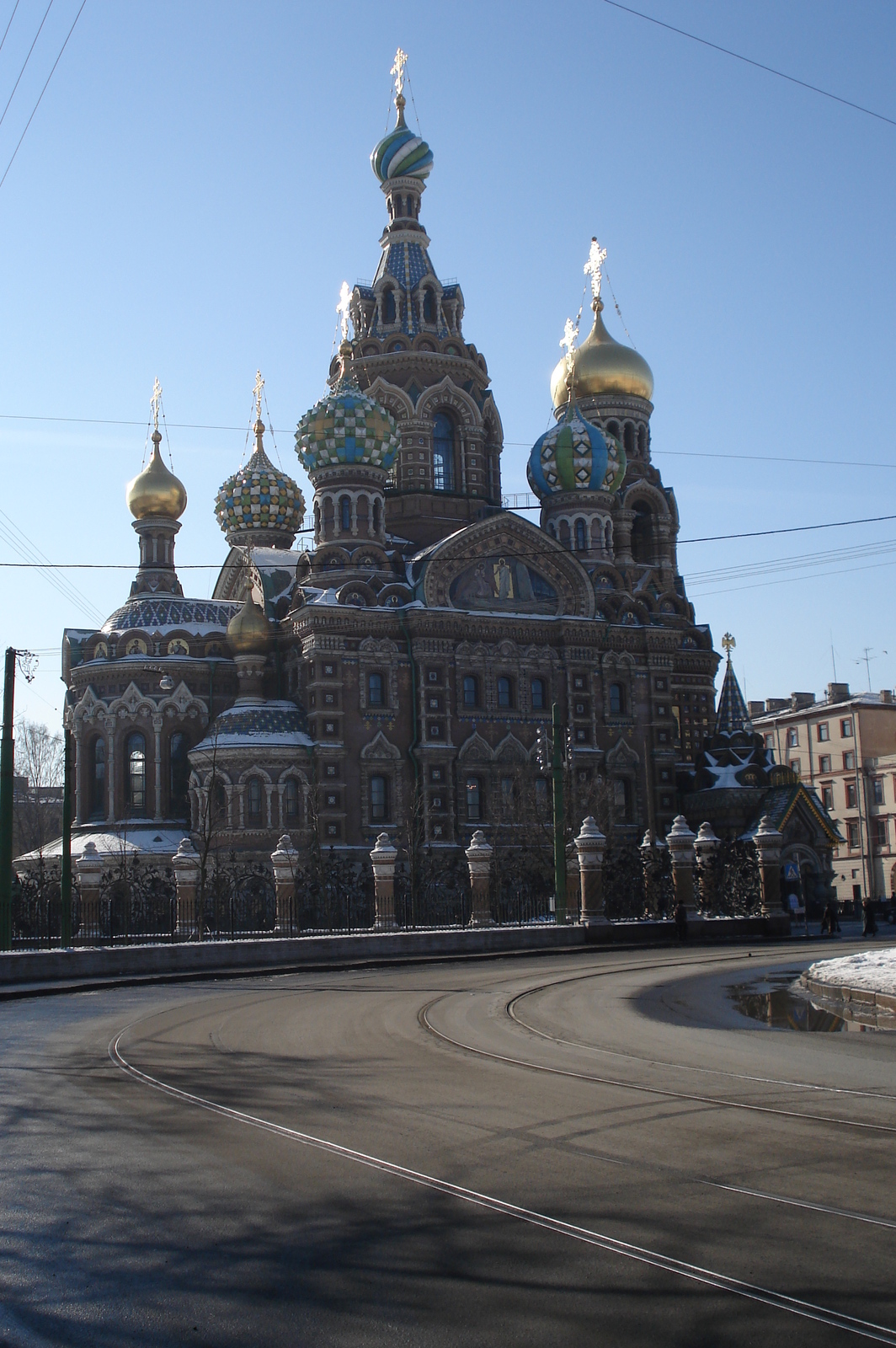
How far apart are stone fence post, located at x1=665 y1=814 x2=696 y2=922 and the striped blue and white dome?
94.0 ft

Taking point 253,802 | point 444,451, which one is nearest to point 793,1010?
point 253,802

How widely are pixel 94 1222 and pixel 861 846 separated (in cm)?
5534

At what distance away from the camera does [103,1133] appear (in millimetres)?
7629

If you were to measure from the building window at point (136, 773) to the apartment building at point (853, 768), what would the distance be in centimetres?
2583

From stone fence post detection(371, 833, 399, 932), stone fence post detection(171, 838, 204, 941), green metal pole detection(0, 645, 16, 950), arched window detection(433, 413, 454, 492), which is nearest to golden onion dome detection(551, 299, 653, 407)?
arched window detection(433, 413, 454, 492)

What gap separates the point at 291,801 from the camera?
3897cm

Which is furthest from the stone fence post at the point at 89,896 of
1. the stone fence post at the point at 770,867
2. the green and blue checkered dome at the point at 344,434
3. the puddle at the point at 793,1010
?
the green and blue checkered dome at the point at 344,434

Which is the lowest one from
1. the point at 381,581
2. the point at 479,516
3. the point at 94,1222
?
the point at 94,1222

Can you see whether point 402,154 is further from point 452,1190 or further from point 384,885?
point 452,1190

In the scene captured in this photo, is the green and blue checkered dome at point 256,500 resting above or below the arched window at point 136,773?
above

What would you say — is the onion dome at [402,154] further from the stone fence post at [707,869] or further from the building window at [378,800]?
the stone fence post at [707,869]

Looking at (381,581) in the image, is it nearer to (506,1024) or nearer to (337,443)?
(337,443)

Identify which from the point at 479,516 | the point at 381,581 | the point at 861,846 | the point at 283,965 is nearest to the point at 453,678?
the point at 381,581

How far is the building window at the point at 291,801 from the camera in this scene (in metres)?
38.9
